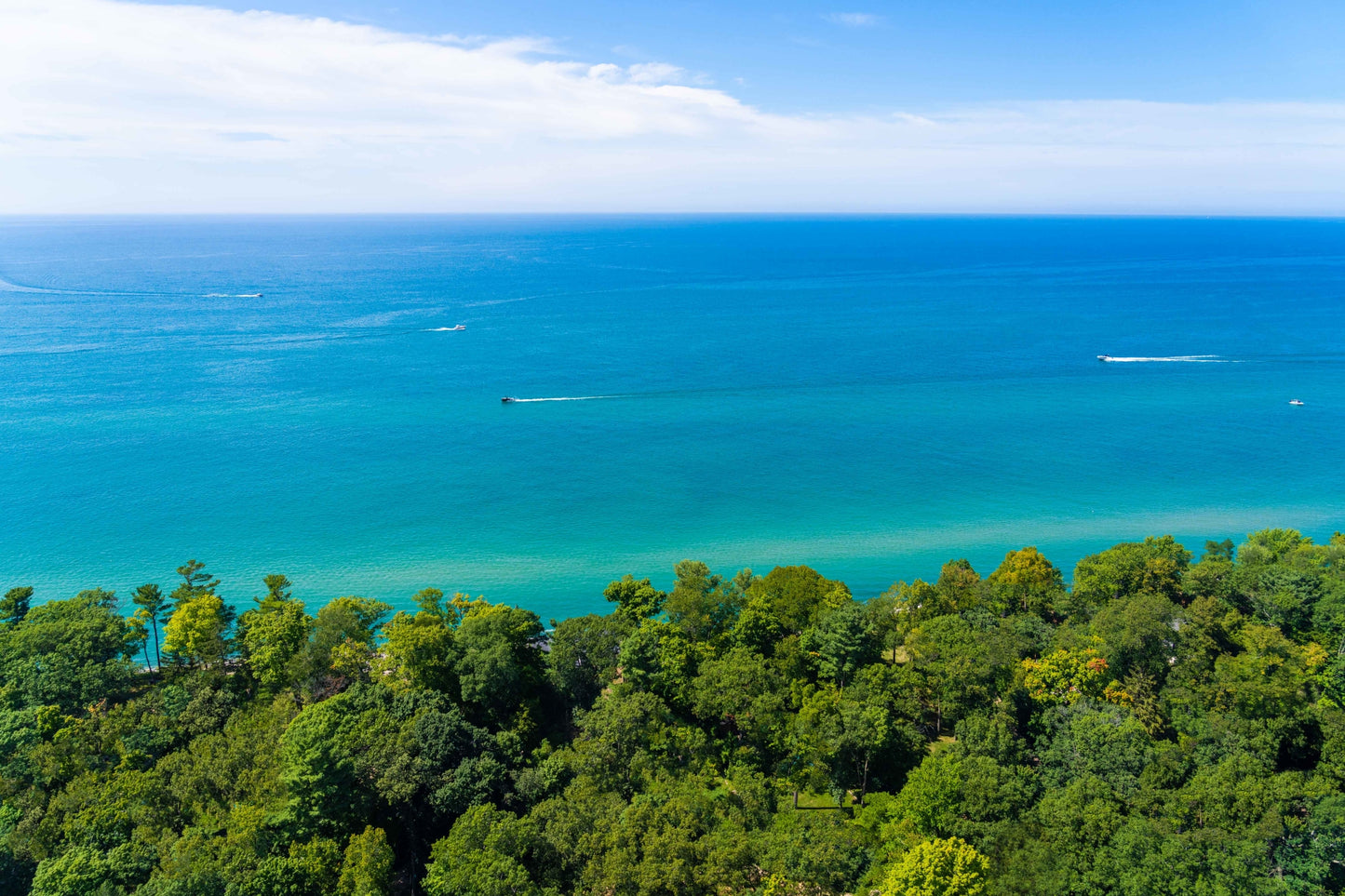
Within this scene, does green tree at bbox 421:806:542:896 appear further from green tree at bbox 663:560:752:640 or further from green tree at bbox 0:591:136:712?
green tree at bbox 0:591:136:712

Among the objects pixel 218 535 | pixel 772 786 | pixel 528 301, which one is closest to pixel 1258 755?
pixel 772 786

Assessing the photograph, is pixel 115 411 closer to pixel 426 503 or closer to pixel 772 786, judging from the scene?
pixel 426 503

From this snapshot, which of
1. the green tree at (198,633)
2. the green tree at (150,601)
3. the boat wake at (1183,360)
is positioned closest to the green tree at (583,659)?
the green tree at (198,633)

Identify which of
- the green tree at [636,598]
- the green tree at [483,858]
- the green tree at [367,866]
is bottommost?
the green tree at [367,866]

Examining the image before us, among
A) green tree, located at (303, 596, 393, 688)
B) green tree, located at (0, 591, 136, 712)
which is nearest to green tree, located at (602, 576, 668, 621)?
green tree, located at (303, 596, 393, 688)

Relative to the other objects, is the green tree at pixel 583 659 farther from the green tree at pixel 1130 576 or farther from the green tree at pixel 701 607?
the green tree at pixel 1130 576

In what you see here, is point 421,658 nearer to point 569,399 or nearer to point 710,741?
point 710,741
